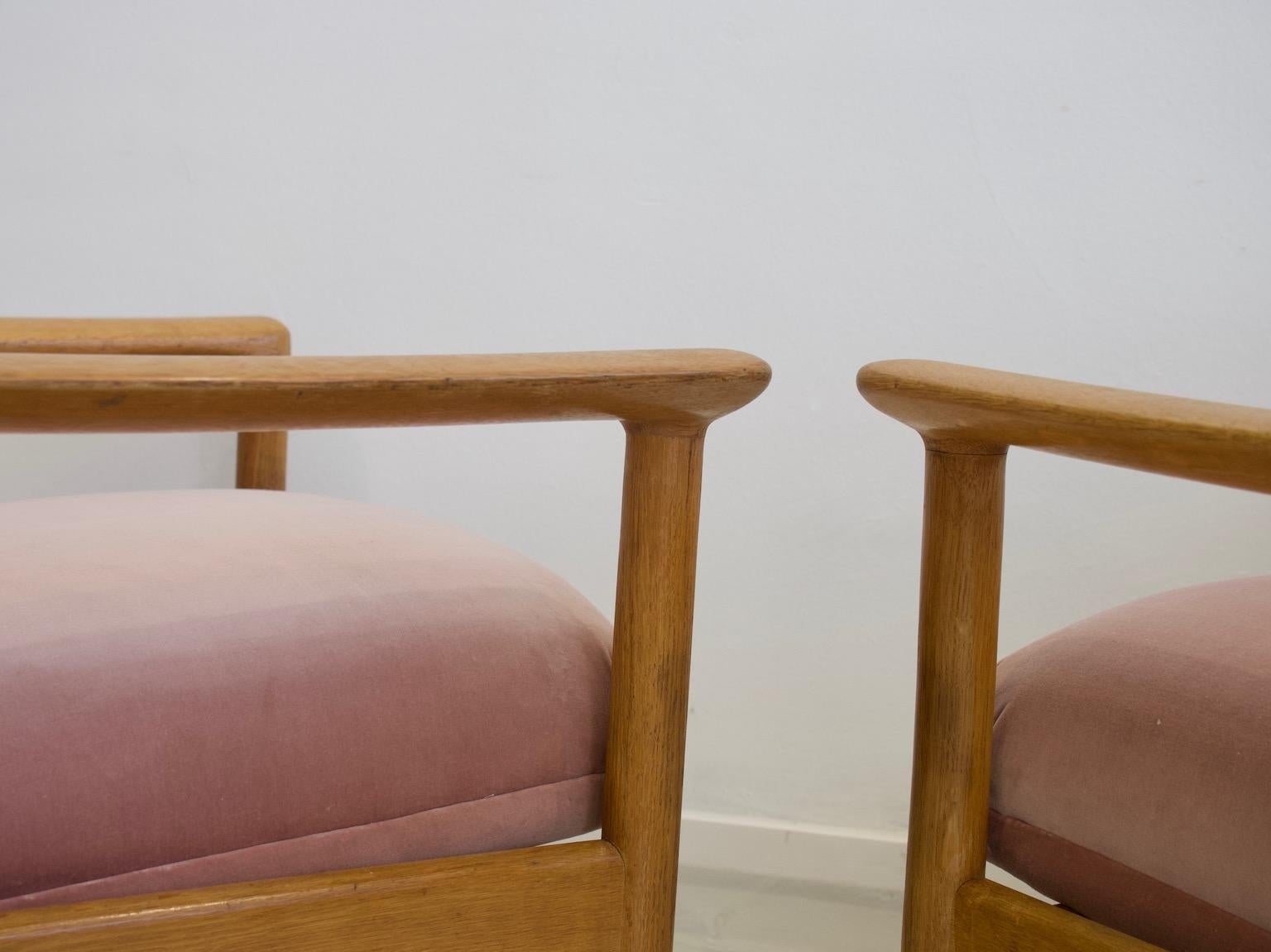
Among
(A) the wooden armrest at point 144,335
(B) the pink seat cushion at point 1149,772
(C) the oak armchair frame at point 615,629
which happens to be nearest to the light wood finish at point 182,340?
(A) the wooden armrest at point 144,335

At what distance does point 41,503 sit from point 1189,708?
2.43 ft

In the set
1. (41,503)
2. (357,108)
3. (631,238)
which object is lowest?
(41,503)

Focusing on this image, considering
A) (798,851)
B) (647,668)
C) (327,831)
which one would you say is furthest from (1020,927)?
(798,851)

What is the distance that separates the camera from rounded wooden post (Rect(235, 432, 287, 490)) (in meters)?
1.06

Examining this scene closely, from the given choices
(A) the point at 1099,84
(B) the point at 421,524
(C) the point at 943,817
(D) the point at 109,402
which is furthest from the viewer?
(A) the point at 1099,84

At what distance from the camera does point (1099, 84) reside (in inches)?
43.7

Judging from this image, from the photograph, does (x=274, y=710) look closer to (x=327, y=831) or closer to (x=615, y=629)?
(x=327, y=831)

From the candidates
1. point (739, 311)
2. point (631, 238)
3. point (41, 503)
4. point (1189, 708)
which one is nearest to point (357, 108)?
point (631, 238)

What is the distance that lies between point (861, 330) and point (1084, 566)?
32 centimetres

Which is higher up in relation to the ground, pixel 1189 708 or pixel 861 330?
pixel 861 330

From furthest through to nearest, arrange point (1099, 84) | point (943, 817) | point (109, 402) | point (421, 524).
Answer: point (1099, 84), point (421, 524), point (943, 817), point (109, 402)

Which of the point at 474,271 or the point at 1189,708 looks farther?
the point at 474,271

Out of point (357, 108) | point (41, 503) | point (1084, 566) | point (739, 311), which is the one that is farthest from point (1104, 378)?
point (41, 503)

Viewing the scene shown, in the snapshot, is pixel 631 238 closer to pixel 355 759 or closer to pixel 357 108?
pixel 357 108
